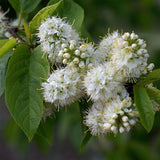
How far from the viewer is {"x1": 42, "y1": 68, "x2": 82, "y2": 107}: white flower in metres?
2.02

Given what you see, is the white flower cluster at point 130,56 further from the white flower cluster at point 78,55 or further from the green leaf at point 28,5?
the green leaf at point 28,5

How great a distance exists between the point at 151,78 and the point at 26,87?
93 centimetres

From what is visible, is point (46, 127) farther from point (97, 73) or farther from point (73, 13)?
point (73, 13)

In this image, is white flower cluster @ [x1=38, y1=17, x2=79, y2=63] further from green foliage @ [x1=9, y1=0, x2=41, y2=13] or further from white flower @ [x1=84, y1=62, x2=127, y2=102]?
green foliage @ [x1=9, y1=0, x2=41, y2=13]

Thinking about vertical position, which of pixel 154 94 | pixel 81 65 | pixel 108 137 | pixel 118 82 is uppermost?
pixel 81 65

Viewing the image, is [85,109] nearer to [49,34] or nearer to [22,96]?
[22,96]

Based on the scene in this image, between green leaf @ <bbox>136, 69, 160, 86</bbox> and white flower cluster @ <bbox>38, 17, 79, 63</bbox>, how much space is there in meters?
0.65

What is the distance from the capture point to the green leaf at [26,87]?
1.95 m

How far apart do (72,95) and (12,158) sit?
8138 mm

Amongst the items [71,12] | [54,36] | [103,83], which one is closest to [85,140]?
[103,83]

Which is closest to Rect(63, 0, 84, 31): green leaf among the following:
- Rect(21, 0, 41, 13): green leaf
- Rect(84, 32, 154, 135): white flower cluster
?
Rect(21, 0, 41, 13): green leaf

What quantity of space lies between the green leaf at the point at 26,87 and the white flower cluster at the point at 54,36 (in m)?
0.08

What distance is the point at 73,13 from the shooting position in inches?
98.0

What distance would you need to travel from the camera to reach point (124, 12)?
5117mm
